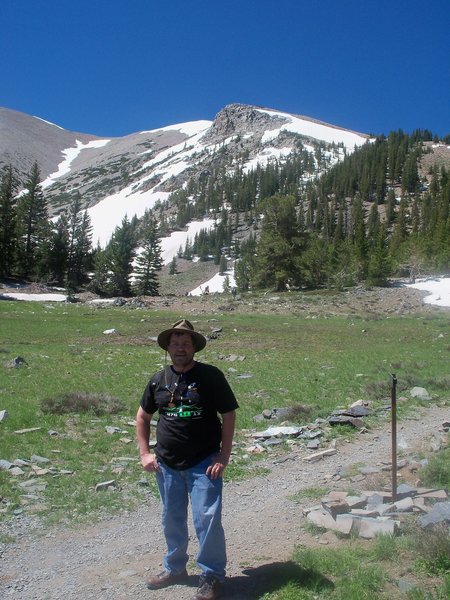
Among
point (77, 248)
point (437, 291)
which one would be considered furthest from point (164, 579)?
point (77, 248)

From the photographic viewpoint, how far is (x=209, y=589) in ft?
15.9

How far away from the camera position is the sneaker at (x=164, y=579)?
5.18 meters

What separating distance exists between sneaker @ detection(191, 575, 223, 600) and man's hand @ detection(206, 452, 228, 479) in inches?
39.0

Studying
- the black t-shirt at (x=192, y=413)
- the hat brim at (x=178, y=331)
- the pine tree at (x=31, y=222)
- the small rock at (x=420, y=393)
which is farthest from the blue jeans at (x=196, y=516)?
the pine tree at (x=31, y=222)

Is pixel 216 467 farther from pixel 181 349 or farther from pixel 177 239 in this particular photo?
pixel 177 239

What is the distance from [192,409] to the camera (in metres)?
5.06

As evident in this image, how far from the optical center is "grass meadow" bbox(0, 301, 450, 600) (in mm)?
7461

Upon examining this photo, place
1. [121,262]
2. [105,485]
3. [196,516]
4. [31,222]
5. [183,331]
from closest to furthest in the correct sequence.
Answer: [196,516] → [183,331] → [105,485] → [121,262] → [31,222]

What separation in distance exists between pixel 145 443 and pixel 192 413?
30.1 inches

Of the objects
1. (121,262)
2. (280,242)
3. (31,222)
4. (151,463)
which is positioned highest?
(31,222)

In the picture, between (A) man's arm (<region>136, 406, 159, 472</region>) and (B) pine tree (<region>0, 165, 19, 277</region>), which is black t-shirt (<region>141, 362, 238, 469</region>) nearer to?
(A) man's arm (<region>136, 406, 159, 472</region>)

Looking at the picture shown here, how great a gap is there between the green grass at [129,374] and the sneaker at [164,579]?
2393mm

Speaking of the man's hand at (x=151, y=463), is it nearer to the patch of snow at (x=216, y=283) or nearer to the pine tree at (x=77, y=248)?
the pine tree at (x=77, y=248)

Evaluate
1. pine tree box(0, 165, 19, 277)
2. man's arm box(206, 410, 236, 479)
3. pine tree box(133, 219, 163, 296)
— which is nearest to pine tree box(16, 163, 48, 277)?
pine tree box(0, 165, 19, 277)
